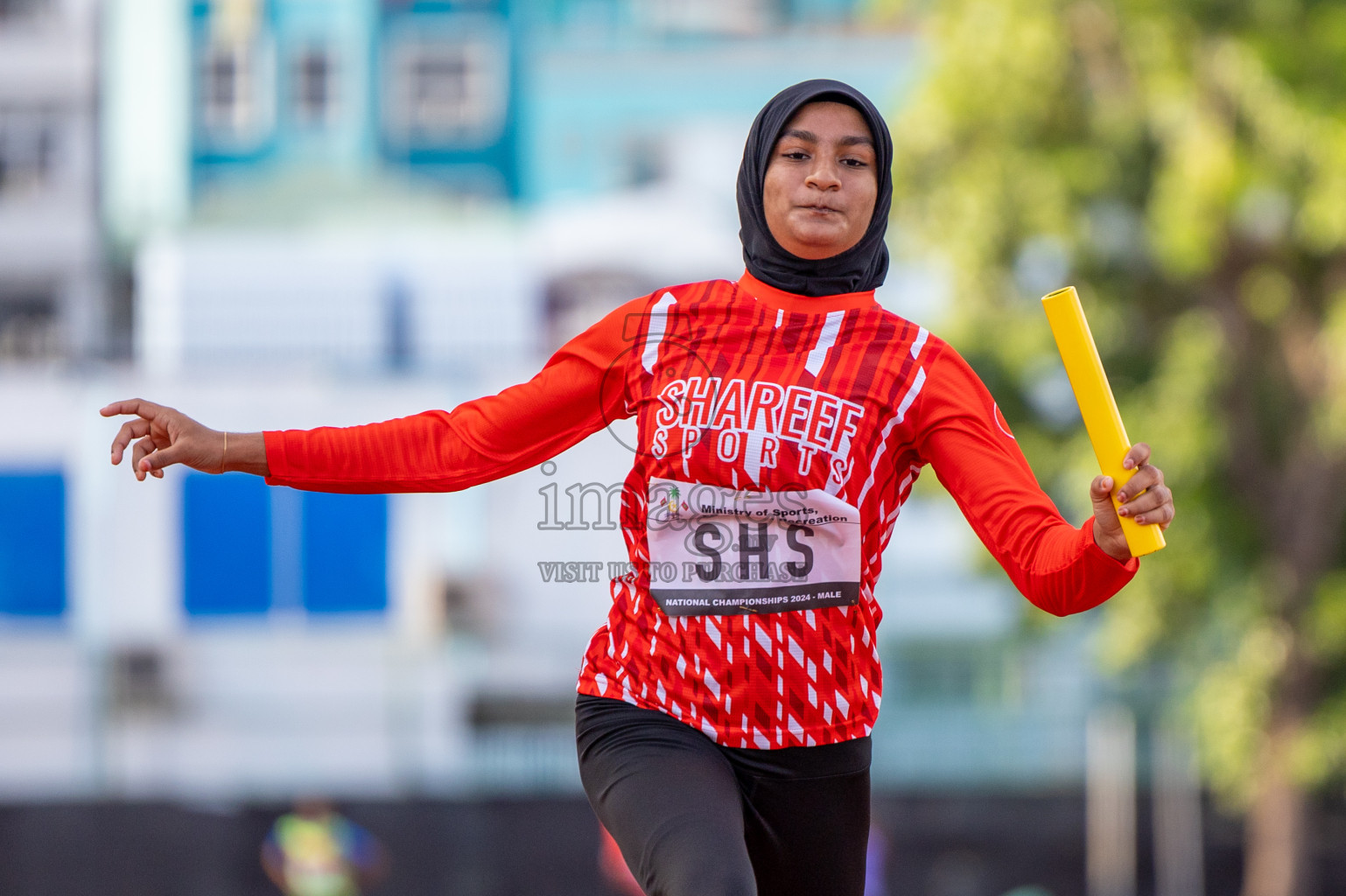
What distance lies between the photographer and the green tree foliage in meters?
8.84

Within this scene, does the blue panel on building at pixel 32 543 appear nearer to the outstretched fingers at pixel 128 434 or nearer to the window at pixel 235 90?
the window at pixel 235 90

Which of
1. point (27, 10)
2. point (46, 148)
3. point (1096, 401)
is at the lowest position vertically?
point (1096, 401)

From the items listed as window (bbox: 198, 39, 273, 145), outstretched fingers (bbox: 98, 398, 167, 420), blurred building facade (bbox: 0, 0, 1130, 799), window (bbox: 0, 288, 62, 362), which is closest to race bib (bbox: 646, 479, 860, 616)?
outstretched fingers (bbox: 98, 398, 167, 420)

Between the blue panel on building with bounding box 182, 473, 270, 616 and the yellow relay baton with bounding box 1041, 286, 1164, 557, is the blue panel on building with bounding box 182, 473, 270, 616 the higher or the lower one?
the lower one

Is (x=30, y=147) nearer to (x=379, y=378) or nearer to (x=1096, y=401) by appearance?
(x=379, y=378)

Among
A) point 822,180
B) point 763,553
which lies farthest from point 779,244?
point 763,553

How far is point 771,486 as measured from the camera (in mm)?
2594

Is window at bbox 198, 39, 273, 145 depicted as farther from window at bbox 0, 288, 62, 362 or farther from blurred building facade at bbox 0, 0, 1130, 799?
window at bbox 0, 288, 62, 362

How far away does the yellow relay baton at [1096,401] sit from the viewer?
219 cm

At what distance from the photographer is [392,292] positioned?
13859 mm

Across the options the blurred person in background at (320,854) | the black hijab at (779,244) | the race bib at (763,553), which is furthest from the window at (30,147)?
the race bib at (763,553)

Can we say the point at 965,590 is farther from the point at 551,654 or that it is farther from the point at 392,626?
the point at 392,626

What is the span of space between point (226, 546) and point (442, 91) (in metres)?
4.34

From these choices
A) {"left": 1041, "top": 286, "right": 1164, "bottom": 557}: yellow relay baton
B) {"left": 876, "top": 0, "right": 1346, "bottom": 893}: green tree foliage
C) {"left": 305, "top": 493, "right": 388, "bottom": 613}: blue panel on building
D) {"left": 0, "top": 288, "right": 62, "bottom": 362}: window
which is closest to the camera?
{"left": 1041, "top": 286, "right": 1164, "bottom": 557}: yellow relay baton
